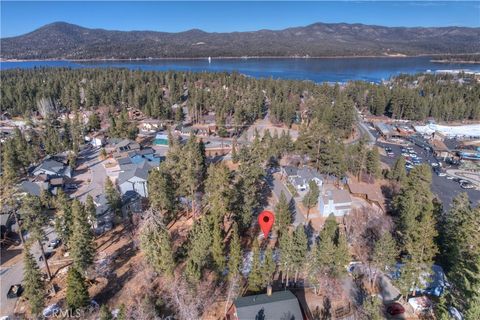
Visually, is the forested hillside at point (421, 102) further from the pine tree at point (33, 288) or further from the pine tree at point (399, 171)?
the pine tree at point (33, 288)

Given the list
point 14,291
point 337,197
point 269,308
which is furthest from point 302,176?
point 14,291

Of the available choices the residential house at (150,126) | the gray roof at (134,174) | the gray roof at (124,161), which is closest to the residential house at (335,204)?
the gray roof at (134,174)

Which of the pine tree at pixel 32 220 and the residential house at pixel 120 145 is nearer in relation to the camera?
the pine tree at pixel 32 220

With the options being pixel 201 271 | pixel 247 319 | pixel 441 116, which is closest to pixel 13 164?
pixel 201 271

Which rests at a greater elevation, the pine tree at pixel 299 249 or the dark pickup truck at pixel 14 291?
the pine tree at pixel 299 249

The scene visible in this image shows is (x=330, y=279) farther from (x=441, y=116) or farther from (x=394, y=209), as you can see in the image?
(x=441, y=116)

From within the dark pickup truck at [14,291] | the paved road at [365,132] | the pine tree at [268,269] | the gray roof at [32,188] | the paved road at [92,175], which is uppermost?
the pine tree at [268,269]
